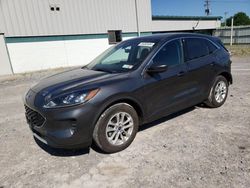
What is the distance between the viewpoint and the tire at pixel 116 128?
11.0 feet

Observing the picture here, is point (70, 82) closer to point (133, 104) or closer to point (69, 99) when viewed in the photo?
point (69, 99)

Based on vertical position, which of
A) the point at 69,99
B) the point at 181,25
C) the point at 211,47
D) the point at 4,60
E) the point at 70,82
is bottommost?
the point at 4,60

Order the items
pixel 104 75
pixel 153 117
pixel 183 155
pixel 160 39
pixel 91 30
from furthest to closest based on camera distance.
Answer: pixel 91 30 < pixel 160 39 < pixel 153 117 < pixel 104 75 < pixel 183 155

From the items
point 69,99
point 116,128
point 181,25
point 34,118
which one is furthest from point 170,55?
point 181,25

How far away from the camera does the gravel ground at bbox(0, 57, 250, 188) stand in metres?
2.89

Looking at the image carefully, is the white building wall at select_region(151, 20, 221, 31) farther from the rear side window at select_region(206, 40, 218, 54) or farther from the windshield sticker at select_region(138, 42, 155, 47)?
the windshield sticker at select_region(138, 42, 155, 47)

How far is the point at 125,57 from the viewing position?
434 cm

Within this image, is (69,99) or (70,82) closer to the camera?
(69,99)

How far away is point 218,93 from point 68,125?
12.0 feet

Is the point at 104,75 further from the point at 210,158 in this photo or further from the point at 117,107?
the point at 210,158

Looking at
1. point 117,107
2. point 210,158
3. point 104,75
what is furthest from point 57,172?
point 210,158

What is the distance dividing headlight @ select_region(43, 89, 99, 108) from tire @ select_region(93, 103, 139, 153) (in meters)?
0.35

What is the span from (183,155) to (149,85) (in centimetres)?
119

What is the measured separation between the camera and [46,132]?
3.23 metres
